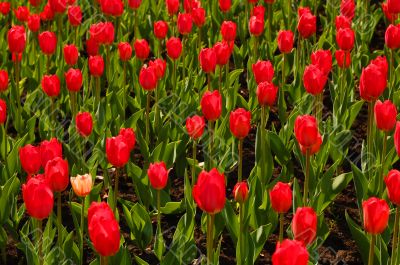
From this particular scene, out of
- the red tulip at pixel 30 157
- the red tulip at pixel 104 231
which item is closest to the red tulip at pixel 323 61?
the red tulip at pixel 30 157

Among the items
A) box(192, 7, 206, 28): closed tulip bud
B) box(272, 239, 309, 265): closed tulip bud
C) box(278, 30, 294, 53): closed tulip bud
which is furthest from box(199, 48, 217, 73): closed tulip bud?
box(272, 239, 309, 265): closed tulip bud

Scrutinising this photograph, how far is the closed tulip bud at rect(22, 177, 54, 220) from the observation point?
8.32ft

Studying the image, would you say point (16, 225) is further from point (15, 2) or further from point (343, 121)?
point (15, 2)

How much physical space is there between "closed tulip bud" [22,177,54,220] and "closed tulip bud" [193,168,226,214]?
1.49 ft

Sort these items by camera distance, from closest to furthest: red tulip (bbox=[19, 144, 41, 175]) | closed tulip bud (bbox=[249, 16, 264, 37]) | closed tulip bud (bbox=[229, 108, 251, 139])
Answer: red tulip (bbox=[19, 144, 41, 175])
closed tulip bud (bbox=[229, 108, 251, 139])
closed tulip bud (bbox=[249, 16, 264, 37])

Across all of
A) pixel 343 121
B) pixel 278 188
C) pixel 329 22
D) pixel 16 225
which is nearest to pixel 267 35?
pixel 329 22

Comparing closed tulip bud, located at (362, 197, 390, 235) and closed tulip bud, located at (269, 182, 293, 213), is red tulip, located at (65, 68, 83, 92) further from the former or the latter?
closed tulip bud, located at (362, 197, 390, 235)

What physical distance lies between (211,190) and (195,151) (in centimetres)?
107

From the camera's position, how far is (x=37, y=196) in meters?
2.55

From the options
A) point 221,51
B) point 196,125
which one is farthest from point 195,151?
point 221,51

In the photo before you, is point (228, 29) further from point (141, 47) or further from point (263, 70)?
point (263, 70)

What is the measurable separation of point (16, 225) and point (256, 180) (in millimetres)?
989

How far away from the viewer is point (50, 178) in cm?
278

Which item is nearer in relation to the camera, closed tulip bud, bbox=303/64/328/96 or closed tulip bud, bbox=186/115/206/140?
closed tulip bud, bbox=186/115/206/140
